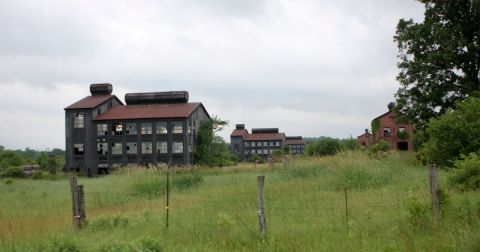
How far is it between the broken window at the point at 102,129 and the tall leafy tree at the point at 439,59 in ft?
159

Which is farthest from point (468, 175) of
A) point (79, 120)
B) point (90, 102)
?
point (90, 102)

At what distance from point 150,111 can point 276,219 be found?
5906cm

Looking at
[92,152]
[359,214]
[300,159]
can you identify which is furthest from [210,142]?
[359,214]

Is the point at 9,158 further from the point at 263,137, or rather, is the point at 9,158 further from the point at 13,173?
the point at 263,137

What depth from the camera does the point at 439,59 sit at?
95.7ft

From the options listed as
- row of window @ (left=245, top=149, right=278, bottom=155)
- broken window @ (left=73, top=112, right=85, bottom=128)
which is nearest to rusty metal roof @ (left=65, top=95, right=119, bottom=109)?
broken window @ (left=73, top=112, right=85, bottom=128)

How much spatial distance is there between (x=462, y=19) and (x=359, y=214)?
23532 millimetres

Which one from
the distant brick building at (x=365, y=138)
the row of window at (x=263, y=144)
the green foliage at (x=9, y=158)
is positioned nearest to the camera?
the green foliage at (x=9, y=158)

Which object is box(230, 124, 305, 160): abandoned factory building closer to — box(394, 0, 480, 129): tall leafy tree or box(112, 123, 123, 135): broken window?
box(112, 123, 123, 135): broken window

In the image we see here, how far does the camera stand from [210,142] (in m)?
72.1

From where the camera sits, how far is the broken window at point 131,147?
67375 millimetres

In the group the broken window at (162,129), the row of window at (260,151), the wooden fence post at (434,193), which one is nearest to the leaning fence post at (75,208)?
the wooden fence post at (434,193)

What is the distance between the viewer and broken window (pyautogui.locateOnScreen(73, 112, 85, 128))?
223 feet

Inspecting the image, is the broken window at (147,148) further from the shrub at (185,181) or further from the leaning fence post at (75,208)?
the leaning fence post at (75,208)
